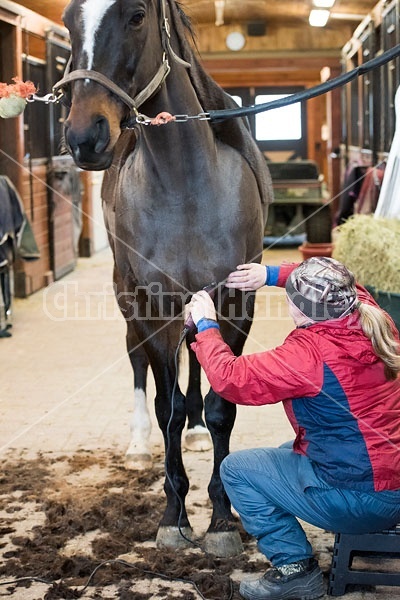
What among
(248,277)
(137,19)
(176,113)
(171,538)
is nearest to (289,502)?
(171,538)

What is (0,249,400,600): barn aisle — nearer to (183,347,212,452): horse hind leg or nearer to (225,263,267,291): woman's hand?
(183,347,212,452): horse hind leg

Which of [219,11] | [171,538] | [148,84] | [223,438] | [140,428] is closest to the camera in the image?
[148,84]

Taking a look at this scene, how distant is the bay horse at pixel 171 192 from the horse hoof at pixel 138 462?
22.2 inches

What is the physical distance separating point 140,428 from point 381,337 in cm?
169

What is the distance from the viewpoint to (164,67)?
8.13ft

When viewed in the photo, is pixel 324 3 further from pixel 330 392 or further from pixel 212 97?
pixel 330 392

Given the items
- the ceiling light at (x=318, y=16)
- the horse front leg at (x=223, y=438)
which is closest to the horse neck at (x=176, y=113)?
the horse front leg at (x=223, y=438)

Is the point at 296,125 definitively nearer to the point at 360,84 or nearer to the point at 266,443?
the point at 360,84

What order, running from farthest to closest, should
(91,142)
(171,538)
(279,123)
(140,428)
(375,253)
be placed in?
1. (279,123)
2. (375,253)
3. (140,428)
4. (171,538)
5. (91,142)

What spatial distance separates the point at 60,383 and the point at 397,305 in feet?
6.62

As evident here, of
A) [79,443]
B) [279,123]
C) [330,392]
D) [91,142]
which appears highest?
[279,123]

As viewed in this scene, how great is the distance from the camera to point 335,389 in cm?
213

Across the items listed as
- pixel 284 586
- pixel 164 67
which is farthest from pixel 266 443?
pixel 164 67

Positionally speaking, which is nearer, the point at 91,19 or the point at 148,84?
the point at 91,19
